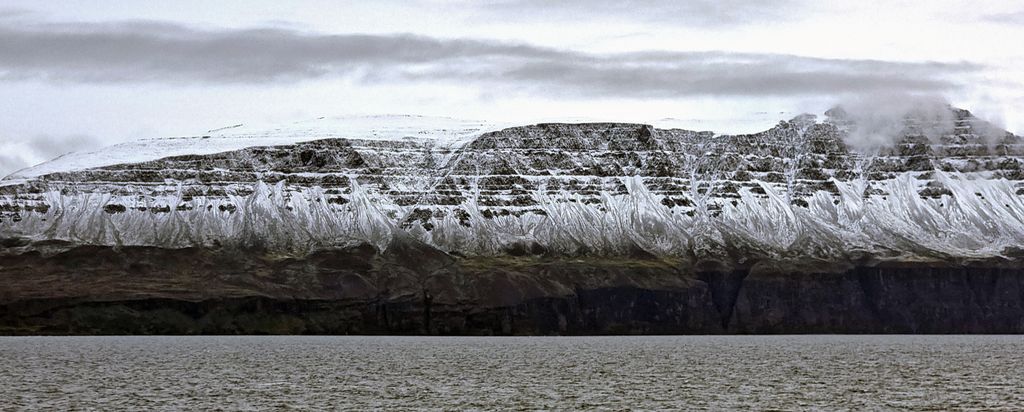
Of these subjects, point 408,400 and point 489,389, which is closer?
point 408,400

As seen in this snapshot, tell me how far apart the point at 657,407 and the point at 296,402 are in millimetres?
21559

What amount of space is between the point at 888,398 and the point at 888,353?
214 ft

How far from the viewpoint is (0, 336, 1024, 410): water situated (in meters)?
92.9

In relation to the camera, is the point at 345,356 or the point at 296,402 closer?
the point at 296,402

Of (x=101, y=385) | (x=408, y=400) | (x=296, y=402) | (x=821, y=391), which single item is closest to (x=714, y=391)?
(x=821, y=391)

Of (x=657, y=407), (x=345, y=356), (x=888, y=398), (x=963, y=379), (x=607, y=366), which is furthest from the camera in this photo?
(x=345, y=356)

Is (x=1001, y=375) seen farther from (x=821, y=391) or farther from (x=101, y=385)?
(x=101, y=385)

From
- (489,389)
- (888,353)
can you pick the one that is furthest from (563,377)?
(888,353)

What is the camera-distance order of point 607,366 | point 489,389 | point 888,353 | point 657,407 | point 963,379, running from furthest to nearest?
point 888,353 < point 607,366 < point 963,379 < point 489,389 < point 657,407

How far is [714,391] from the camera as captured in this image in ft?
333

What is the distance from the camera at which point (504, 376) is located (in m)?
118

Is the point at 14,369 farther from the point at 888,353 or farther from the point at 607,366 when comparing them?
the point at 888,353

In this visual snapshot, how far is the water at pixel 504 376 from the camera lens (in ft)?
305

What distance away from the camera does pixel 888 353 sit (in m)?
159
